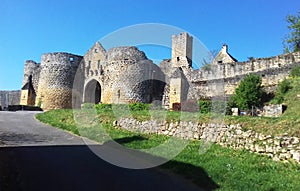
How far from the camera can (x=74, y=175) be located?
23.6ft

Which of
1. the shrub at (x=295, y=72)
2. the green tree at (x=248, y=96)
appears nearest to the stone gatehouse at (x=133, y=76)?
the shrub at (x=295, y=72)

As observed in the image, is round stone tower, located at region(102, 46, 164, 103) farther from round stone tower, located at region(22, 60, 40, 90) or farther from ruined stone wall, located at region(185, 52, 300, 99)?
round stone tower, located at region(22, 60, 40, 90)

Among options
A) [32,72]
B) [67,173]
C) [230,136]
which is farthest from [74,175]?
[32,72]

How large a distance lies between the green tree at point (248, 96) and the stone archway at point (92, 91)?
17.5m

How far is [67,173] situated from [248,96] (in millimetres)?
15186

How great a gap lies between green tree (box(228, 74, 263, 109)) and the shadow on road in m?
11.7

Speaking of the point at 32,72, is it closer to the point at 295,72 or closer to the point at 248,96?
the point at 248,96

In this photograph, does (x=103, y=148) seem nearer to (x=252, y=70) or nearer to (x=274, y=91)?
(x=274, y=91)

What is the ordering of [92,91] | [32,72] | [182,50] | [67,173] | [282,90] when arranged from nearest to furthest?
[67,173] < [282,90] < [92,91] < [182,50] < [32,72]

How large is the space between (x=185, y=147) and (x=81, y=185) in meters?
6.05

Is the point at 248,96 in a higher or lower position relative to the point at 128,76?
lower

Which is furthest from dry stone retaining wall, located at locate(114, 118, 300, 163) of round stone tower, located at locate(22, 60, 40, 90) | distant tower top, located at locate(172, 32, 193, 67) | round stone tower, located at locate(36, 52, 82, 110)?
round stone tower, located at locate(22, 60, 40, 90)

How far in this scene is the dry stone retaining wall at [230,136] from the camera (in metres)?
9.46

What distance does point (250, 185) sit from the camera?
704 centimetres
